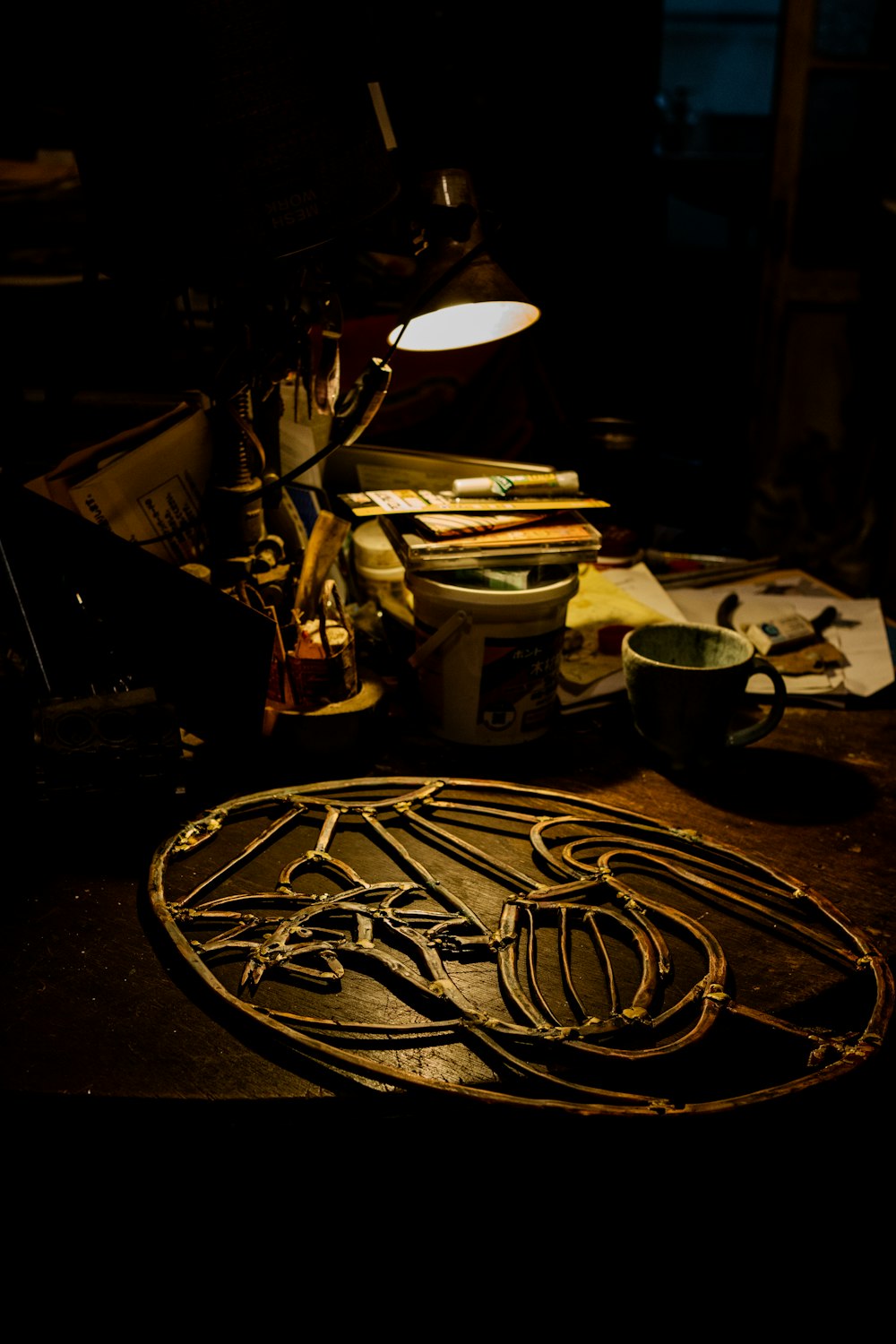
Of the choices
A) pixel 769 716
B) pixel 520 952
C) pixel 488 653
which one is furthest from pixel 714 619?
pixel 520 952

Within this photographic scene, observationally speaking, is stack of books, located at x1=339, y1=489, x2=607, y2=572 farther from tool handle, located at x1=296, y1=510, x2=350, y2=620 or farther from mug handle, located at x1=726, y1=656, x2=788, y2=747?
mug handle, located at x1=726, y1=656, x2=788, y2=747

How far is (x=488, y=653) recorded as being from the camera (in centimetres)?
123

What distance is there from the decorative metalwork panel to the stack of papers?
32cm

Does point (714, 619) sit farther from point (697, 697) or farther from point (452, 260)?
point (452, 260)

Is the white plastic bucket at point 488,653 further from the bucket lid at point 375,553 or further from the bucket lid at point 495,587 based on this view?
the bucket lid at point 375,553

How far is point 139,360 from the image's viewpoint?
190cm

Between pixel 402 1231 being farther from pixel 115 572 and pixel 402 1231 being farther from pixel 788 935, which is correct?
pixel 115 572

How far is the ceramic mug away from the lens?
1.20 m

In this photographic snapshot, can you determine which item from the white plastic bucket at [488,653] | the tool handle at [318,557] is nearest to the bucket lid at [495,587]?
the white plastic bucket at [488,653]

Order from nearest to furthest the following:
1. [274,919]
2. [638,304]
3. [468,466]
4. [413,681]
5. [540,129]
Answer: [274,919]
[413,681]
[468,466]
[540,129]
[638,304]

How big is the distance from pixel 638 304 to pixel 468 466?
3.10 metres

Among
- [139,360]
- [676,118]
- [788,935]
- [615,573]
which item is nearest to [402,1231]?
[788,935]

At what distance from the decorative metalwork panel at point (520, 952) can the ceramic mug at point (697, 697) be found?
0.13m

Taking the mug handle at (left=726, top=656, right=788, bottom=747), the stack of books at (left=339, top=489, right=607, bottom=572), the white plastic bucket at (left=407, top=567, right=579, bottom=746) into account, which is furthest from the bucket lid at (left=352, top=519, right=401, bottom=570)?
the mug handle at (left=726, top=656, right=788, bottom=747)
